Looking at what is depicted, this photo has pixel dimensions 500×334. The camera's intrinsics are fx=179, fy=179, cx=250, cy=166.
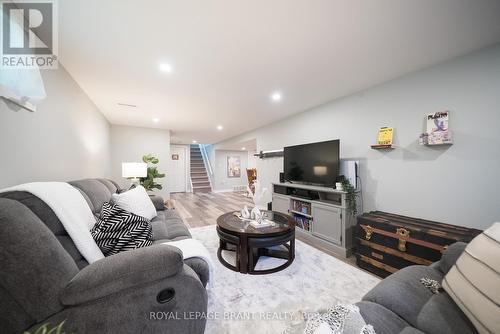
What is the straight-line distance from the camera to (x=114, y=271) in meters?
0.82

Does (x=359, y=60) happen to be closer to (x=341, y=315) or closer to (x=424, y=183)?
(x=424, y=183)

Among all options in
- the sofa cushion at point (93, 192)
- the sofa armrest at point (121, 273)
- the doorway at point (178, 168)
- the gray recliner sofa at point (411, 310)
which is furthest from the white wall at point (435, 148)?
the doorway at point (178, 168)

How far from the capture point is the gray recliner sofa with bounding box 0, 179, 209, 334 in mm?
682

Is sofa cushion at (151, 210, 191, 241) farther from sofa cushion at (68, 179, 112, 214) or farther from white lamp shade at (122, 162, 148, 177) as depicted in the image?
white lamp shade at (122, 162, 148, 177)

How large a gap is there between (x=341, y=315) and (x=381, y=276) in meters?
1.61

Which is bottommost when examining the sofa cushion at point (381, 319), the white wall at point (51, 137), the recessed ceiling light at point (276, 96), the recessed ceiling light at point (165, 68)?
the sofa cushion at point (381, 319)

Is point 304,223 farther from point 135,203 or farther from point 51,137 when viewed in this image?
point 51,137

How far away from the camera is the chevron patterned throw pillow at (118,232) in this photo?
1.19 meters

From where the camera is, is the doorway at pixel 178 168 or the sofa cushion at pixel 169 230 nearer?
the sofa cushion at pixel 169 230

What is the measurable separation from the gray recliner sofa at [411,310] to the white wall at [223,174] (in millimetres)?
7525

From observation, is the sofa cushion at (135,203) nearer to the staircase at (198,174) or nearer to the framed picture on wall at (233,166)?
the staircase at (198,174)

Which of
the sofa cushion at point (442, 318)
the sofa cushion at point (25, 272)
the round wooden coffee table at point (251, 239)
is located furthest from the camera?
the round wooden coffee table at point (251, 239)

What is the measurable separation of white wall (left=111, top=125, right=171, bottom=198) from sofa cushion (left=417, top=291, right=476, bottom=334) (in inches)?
223

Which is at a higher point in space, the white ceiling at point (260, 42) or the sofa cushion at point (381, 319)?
the white ceiling at point (260, 42)
